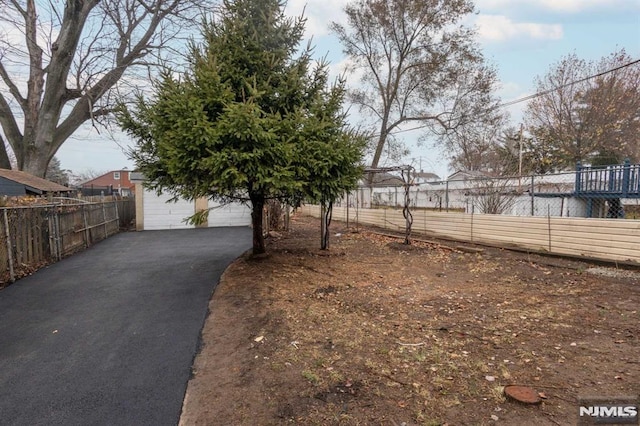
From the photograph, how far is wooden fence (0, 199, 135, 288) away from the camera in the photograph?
631cm

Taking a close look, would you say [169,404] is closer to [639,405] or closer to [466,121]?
[639,405]

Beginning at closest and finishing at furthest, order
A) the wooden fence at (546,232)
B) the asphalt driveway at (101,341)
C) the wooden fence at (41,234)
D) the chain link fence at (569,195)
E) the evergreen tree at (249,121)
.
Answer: the asphalt driveway at (101,341) → the evergreen tree at (249,121) → the wooden fence at (546,232) → the wooden fence at (41,234) → the chain link fence at (569,195)

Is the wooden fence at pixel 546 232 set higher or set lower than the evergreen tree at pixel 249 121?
lower

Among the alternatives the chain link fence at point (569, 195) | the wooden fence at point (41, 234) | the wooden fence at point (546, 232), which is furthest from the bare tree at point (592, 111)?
the wooden fence at point (41, 234)

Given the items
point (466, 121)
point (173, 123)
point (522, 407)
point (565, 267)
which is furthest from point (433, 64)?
point (522, 407)

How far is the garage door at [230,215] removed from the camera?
1714 cm

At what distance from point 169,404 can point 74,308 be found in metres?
3.38

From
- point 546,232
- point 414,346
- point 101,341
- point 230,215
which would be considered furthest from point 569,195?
point 230,215

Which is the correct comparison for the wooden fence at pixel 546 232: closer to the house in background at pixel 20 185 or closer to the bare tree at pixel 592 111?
the house in background at pixel 20 185

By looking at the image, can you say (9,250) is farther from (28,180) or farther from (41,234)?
(28,180)

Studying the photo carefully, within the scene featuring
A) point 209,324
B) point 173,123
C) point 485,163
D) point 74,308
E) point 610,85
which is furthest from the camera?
point 485,163

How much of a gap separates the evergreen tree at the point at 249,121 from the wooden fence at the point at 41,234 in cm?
254

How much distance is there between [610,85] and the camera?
20.3 m

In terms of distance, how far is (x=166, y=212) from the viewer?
16422mm
